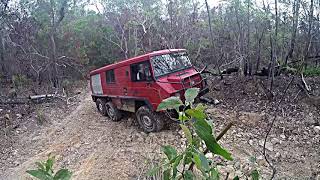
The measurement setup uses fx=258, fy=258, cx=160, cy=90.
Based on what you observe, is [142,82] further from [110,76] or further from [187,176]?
[187,176]

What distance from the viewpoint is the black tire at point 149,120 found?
611 centimetres

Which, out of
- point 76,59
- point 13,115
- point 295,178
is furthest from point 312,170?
point 76,59

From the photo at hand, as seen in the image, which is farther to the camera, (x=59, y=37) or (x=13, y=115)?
(x=59, y=37)

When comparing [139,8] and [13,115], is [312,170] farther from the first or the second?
[139,8]

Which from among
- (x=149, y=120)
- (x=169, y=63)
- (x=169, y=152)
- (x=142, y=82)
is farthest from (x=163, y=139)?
(x=169, y=152)

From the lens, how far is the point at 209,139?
643 millimetres

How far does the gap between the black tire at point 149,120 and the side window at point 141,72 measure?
0.73m

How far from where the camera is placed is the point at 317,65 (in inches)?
335

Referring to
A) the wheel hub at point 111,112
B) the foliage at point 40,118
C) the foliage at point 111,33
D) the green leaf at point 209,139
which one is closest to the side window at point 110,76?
the wheel hub at point 111,112

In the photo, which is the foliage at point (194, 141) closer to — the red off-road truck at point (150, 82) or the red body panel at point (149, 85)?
the red body panel at point (149, 85)

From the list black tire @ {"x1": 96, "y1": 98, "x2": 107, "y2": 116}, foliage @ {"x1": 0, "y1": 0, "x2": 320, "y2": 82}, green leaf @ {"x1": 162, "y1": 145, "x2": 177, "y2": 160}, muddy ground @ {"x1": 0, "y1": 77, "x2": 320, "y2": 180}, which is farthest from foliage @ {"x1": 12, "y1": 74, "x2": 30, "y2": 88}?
green leaf @ {"x1": 162, "y1": 145, "x2": 177, "y2": 160}

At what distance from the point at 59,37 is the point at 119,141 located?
1099 cm

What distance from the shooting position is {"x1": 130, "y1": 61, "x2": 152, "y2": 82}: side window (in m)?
6.03

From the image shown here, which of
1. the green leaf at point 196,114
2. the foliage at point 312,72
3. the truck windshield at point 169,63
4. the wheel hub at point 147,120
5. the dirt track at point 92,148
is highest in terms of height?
the green leaf at point 196,114
